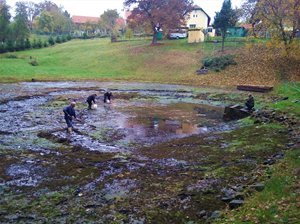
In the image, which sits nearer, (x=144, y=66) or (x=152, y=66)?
(x=152, y=66)

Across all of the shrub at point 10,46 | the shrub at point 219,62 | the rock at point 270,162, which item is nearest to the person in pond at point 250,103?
the rock at point 270,162

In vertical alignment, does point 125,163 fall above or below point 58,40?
below

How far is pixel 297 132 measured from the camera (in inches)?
622

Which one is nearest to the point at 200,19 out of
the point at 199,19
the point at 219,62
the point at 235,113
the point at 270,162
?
the point at 199,19

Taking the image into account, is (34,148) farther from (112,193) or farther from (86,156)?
(112,193)

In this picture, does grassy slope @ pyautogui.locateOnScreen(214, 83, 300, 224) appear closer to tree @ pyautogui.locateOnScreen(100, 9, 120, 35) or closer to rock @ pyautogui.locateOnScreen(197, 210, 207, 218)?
rock @ pyautogui.locateOnScreen(197, 210, 207, 218)

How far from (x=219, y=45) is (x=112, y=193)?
→ 44.0m

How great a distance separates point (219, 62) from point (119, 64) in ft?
45.3

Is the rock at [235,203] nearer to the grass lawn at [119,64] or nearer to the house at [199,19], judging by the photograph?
the grass lawn at [119,64]

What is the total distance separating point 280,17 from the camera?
35.3 m

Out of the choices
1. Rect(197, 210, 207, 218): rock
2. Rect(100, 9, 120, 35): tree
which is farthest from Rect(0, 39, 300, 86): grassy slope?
Rect(100, 9, 120, 35): tree

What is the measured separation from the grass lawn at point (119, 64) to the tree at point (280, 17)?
985cm

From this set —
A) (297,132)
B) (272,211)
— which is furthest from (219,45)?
(272,211)

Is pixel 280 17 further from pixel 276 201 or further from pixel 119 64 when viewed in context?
pixel 276 201
